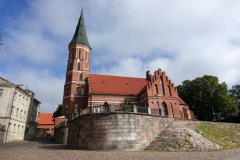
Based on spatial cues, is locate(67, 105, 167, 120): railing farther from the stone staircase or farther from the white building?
the white building

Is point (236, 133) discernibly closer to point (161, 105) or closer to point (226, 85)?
point (161, 105)

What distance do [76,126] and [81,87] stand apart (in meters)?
18.5

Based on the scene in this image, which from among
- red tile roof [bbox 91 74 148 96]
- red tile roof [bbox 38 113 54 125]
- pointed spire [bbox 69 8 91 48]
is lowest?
red tile roof [bbox 38 113 54 125]

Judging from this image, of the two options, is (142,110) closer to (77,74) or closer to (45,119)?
(77,74)

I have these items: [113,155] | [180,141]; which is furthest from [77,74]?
[113,155]

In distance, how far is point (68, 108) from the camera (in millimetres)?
36094

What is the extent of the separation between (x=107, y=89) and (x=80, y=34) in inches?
613

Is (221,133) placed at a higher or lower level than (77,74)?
lower

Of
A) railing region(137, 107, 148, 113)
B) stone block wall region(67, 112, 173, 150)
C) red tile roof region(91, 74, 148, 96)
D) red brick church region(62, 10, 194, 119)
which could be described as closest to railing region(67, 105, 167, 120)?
railing region(137, 107, 148, 113)

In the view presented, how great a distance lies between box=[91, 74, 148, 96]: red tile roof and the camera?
121 feet

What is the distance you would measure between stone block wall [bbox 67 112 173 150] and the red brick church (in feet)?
45.7

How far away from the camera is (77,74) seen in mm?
39281

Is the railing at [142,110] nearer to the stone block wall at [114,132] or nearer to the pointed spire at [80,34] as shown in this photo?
the stone block wall at [114,132]

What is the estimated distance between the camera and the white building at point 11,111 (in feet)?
96.7
